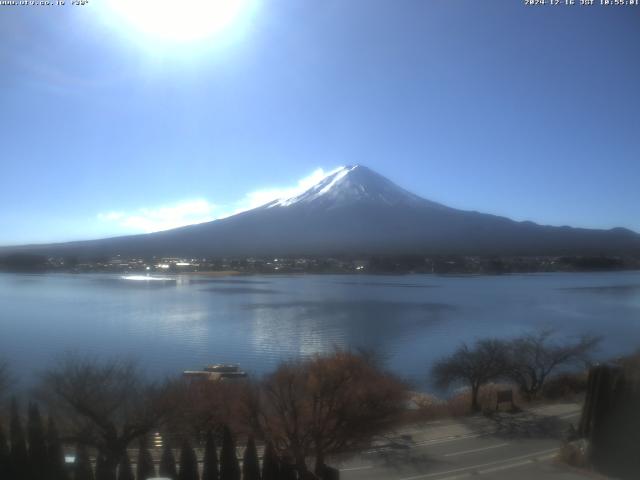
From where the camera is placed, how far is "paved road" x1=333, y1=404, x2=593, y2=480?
379cm

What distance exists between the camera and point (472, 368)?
7145 millimetres

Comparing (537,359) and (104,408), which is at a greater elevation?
(104,408)

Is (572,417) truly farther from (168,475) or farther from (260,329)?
(260,329)

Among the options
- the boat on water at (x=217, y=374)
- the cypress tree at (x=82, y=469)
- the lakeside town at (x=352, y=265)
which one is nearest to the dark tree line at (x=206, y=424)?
the cypress tree at (x=82, y=469)

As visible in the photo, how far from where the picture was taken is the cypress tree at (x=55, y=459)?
344 cm

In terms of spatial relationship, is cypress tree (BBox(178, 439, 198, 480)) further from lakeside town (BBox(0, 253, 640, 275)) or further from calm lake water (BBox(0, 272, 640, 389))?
lakeside town (BBox(0, 253, 640, 275))

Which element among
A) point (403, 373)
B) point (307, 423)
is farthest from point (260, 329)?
point (307, 423)

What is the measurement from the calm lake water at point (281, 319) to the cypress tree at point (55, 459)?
3.55 meters

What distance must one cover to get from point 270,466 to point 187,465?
46 cm

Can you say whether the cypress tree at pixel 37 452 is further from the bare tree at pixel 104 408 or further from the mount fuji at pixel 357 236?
the mount fuji at pixel 357 236

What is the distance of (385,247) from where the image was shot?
1246 inches

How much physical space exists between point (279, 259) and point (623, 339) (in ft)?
64.1

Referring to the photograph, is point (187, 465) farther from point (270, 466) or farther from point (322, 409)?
point (322, 409)

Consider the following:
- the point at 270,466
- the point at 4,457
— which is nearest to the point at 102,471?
the point at 4,457
